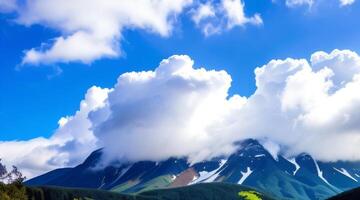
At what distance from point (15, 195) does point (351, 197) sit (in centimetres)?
11284

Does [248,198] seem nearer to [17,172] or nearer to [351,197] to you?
[17,172]

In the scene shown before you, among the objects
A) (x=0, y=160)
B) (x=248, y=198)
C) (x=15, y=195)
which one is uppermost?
(x=0, y=160)

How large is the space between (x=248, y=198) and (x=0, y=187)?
360 feet

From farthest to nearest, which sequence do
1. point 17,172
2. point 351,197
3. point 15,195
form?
point 351,197, point 17,172, point 15,195

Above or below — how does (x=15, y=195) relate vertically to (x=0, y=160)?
below

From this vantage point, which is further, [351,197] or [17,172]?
[351,197]

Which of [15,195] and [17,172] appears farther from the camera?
[17,172]

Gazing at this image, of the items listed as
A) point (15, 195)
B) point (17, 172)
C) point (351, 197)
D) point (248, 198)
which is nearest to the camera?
point (248, 198)

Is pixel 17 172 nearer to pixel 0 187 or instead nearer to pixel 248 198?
pixel 0 187

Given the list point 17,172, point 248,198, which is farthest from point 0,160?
point 248,198

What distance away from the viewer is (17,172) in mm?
166250

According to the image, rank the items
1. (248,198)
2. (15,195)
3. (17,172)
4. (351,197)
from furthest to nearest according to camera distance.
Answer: (351,197), (17,172), (15,195), (248,198)

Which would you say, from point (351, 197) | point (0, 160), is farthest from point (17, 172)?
point (351, 197)

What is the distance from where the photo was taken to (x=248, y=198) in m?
68.2
